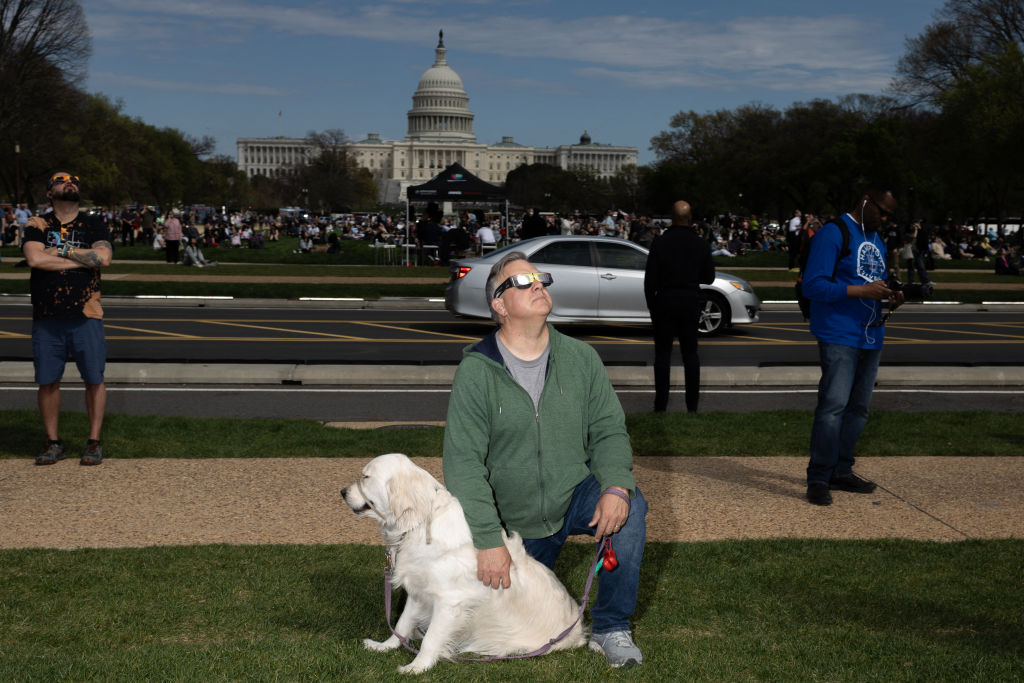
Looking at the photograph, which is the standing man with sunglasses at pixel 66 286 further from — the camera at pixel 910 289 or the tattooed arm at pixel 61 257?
the camera at pixel 910 289

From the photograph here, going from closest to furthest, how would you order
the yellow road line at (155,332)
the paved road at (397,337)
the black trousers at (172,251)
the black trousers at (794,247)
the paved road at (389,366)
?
1. the paved road at (389,366)
2. the paved road at (397,337)
3. the yellow road line at (155,332)
4. the black trousers at (794,247)
5. the black trousers at (172,251)

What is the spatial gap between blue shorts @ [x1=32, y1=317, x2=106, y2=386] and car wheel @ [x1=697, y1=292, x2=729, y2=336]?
10.7 meters

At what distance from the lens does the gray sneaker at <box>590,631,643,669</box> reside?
3.86 meters

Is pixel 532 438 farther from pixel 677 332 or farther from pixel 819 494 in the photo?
pixel 677 332

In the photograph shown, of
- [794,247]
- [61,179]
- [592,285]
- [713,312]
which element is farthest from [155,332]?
[794,247]

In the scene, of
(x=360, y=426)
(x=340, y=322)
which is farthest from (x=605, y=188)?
(x=360, y=426)

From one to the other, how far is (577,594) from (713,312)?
11743 millimetres

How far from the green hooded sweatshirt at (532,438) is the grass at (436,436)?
12.0 feet

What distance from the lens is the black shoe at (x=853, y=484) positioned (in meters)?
6.64

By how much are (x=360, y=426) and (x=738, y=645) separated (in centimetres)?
511

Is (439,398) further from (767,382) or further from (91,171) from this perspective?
(91,171)

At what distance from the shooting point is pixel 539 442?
12.8 feet

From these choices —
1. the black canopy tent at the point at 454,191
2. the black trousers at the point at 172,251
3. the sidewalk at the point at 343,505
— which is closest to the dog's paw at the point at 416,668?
the sidewalk at the point at 343,505

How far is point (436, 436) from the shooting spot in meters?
8.16
